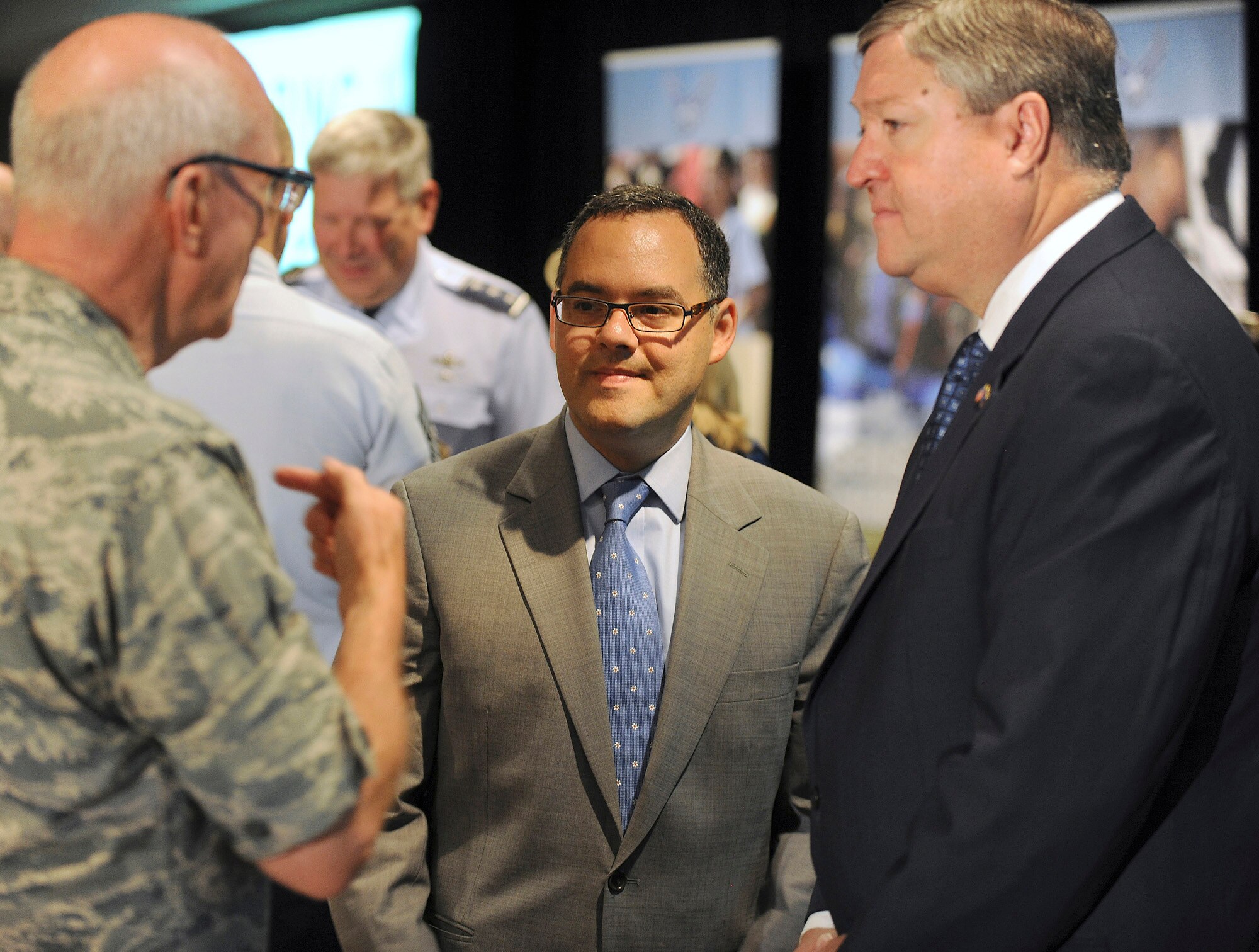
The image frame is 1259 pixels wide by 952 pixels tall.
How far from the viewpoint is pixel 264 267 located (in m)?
2.64

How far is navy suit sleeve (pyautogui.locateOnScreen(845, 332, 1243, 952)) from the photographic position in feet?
3.74

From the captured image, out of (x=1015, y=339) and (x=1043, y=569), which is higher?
(x=1015, y=339)

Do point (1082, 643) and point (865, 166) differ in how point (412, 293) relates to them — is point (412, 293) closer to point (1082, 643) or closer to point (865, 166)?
point (865, 166)

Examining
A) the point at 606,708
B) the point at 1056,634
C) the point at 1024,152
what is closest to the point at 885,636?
the point at 1056,634

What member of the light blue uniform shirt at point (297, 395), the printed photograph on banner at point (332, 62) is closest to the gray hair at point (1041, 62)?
the light blue uniform shirt at point (297, 395)

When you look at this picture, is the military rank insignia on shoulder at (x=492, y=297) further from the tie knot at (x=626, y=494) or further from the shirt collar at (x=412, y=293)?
the tie knot at (x=626, y=494)

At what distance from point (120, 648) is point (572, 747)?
756 mm

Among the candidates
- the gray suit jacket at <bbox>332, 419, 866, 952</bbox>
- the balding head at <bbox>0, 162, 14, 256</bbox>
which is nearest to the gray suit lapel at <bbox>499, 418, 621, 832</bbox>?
the gray suit jacket at <bbox>332, 419, 866, 952</bbox>

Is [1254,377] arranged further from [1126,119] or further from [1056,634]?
[1126,119]

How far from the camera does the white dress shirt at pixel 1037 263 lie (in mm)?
1381

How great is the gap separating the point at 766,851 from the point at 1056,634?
760 mm

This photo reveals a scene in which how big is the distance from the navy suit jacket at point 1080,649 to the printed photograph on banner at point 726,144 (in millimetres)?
4331

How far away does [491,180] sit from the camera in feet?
19.8

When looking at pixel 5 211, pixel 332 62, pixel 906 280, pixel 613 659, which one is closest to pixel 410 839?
pixel 613 659
